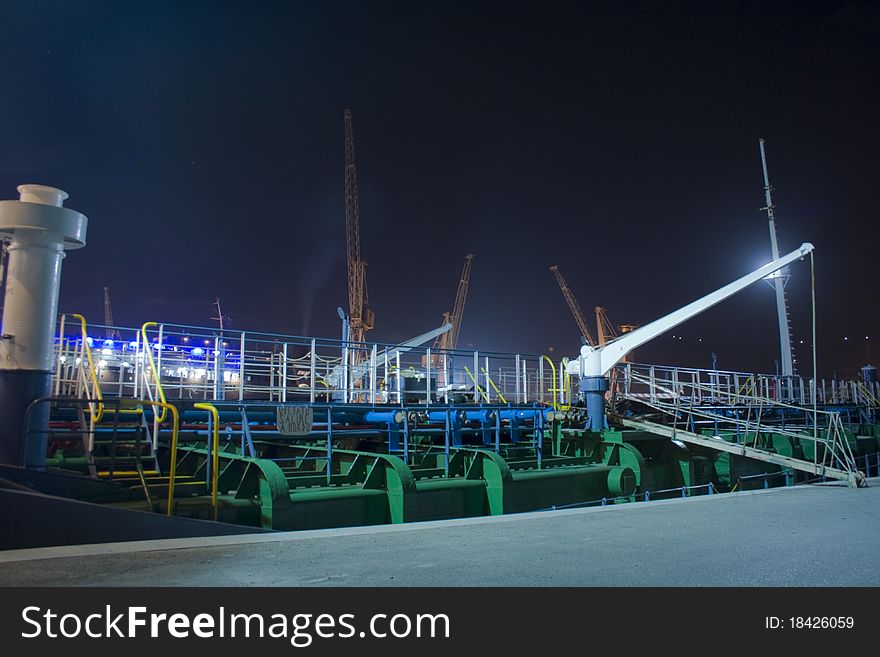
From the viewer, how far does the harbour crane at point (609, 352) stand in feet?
60.5

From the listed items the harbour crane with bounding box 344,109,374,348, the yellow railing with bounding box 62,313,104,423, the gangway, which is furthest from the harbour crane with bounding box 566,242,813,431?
the harbour crane with bounding box 344,109,374,348

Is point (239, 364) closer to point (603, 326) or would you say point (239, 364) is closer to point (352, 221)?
point (352, 221)

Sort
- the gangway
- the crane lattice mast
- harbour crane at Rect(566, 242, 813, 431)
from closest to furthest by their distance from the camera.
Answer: the gangway
harbour crane at Rect(566, 242, 813, 431)
the crane lattice mast

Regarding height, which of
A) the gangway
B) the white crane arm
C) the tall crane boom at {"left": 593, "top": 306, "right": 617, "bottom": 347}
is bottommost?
the gangway

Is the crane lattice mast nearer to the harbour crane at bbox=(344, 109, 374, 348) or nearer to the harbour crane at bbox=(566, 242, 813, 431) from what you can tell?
the harbour crane at bbox=(566, 242, 813, 431)

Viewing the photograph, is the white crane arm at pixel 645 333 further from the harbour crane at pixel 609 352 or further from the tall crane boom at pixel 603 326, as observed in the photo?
the tall crane boom at pixel 603 326

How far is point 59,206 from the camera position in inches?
348

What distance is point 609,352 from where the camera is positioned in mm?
19156

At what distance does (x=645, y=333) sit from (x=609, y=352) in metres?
2.11

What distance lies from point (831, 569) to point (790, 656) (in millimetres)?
2043

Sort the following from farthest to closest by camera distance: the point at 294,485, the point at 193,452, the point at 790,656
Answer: the point at 193,452 → the point at 294,485 → the point at 790,656

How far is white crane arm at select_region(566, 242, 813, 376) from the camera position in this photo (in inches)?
749

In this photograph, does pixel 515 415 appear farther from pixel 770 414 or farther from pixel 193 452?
pixel 770 414

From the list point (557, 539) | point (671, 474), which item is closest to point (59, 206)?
point (557, 539)
